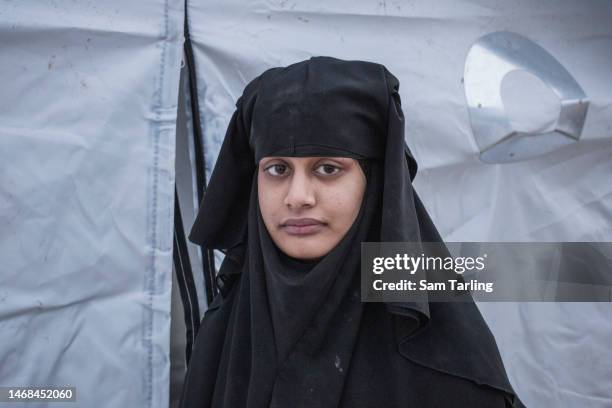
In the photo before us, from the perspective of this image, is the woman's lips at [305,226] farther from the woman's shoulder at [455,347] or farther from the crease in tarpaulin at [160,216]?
the crease in tarpaulin at [160,216]

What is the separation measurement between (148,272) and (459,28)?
4.35ft

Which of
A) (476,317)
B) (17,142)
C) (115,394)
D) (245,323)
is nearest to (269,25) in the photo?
(17,142)

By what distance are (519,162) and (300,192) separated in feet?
3.51

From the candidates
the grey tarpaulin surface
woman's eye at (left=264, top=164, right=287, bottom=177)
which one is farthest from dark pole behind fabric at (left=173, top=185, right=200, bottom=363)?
woman's eye at (left=264, top=164, right=287, bottom=177)

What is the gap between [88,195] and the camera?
1.75m

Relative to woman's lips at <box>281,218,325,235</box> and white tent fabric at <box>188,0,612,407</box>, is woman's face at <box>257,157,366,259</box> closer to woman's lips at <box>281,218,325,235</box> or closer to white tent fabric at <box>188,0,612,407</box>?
woman's lips at <box>281,218,325,235</box>

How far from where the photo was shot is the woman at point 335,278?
126 centimetres

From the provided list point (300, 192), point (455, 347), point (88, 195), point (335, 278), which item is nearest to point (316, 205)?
point (300, 192)

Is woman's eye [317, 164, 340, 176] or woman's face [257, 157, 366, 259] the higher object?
woman's eye [317, 164, 340, 176]

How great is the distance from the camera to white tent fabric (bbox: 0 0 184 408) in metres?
1.69

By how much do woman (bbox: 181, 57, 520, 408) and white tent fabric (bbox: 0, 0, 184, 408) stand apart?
50cm

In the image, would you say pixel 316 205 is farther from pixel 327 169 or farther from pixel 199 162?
pixel 199 162

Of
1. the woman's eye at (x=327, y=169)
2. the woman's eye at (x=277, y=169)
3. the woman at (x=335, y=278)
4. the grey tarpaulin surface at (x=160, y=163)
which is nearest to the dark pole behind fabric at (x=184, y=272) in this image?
the grey tarpaulin surface at (x=160, y=163)

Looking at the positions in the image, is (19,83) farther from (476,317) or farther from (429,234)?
(476,317)
